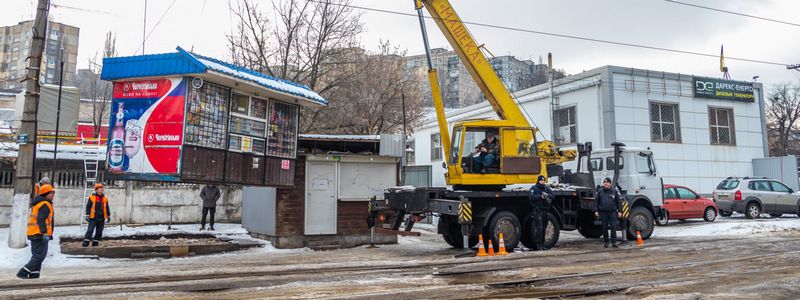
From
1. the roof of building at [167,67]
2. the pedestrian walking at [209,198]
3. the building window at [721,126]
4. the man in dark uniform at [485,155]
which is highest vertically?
the building window at [721,126]

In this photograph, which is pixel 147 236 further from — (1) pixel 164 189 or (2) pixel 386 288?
(2) pixel 386 288

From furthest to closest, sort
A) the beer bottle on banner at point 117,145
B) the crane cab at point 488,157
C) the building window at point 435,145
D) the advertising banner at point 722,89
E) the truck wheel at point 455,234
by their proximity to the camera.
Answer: the building window at point 435,145 < the advertising banner at point 722,89 < the truck wheel at point 455,234 < the crane cab at point 488,157 < the beer bottle on banner at point 117,145

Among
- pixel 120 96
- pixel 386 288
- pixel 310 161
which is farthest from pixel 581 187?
pixel 120 96

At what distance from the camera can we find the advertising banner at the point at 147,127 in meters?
11.0

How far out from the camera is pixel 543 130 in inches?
992

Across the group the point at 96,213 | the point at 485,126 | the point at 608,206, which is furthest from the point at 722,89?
the point at 96,213

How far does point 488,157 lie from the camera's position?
12.3 meters

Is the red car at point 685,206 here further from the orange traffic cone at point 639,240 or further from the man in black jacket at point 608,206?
the man in black jacket at point 608,206

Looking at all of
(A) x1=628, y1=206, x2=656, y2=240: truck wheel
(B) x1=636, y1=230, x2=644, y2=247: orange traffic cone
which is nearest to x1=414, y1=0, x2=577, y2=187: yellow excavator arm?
(A) x1=628, y1=206, x2=656, y2=240: truck wheel

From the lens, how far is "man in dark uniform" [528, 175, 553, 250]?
1205cm

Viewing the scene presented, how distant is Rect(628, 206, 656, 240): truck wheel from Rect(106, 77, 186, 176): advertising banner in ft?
38.4

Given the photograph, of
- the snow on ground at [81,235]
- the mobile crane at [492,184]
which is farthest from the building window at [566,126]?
the snow on ground at [81,235]

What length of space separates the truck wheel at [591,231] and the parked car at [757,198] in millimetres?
9534

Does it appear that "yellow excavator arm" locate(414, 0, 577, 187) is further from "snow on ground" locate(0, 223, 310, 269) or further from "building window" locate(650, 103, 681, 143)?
"building window" locate(650, 103, 681, 143)
